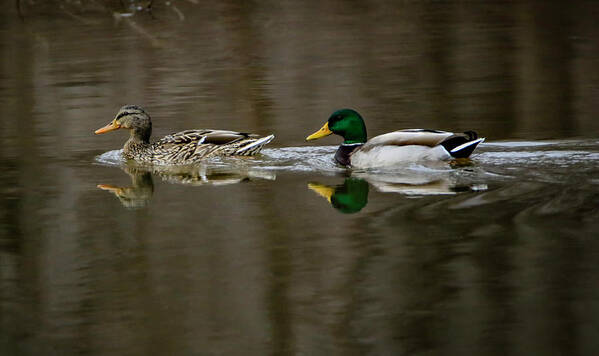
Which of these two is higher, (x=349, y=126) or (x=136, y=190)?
(x=349, y=126)

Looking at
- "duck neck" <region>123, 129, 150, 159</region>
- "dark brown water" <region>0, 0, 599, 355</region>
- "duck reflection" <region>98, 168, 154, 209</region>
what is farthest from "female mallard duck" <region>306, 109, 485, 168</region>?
"duck neck" <region>123, 129, 150, 159</region>

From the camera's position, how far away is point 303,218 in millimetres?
7832

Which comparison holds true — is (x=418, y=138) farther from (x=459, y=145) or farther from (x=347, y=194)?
(x=347, y=194)

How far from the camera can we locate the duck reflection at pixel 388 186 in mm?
8367

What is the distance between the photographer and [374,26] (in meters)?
22.8

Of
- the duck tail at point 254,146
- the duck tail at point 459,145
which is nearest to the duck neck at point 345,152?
the duck tail at point 254,146

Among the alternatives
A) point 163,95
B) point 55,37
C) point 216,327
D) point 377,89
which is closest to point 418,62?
point 377,89

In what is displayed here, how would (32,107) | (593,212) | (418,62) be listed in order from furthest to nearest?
(418,62) → (32,107) → (593,212)

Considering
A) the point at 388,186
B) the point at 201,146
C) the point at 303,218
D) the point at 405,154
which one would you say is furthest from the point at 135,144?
the point at 303,218

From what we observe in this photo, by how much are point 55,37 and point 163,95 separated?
859 cm

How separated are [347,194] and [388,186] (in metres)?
0.37

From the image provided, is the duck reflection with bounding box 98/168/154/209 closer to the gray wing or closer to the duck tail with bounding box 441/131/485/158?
the gray wing

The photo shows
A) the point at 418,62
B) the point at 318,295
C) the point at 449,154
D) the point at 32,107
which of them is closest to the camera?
the point at 318,295

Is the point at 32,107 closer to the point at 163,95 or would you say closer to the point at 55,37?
the point at 163,95
